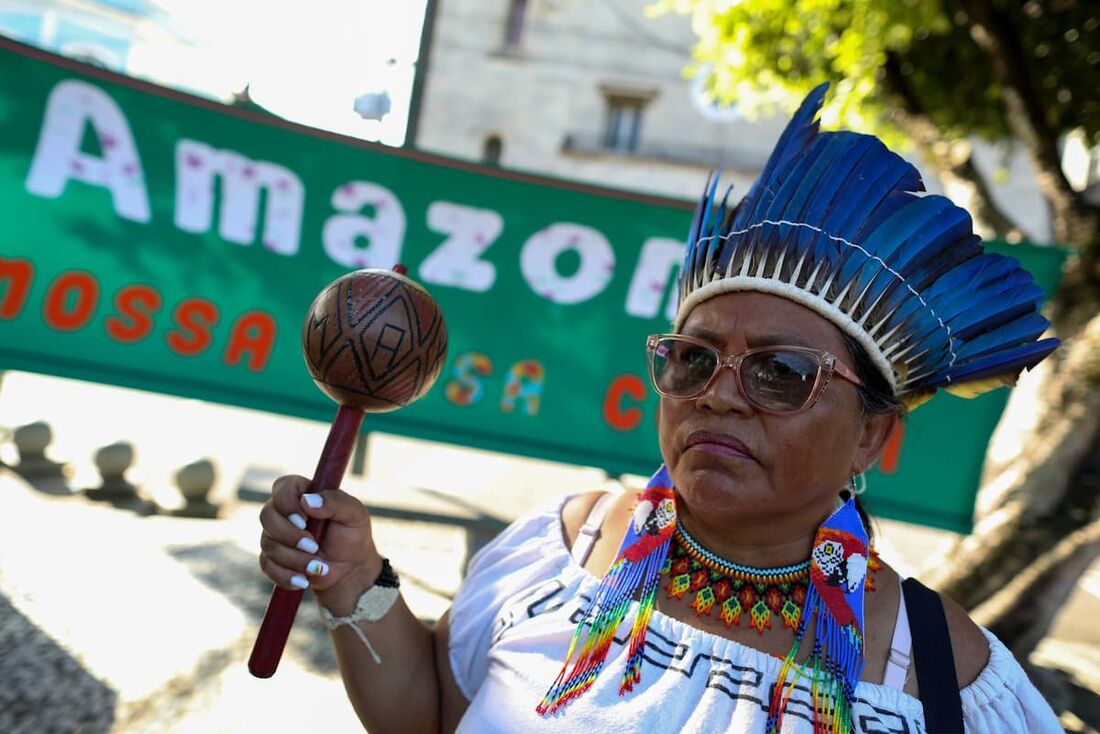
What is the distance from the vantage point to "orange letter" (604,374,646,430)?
166 inches

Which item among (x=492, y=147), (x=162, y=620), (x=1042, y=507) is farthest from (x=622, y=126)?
(x=162, y=620)

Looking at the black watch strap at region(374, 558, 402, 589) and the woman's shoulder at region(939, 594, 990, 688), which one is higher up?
the woman's shoulder at region(939, 594, 990, 688)

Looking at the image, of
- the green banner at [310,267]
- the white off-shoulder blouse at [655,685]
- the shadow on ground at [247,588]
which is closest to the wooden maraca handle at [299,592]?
the white off-shoulder blouse at [655,685]

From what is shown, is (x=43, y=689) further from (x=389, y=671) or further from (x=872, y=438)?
(x=872, y=438)

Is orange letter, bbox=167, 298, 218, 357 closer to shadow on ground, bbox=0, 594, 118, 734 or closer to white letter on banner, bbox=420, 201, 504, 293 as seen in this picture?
white letter on banner, bbox=420, 201, 504, 293

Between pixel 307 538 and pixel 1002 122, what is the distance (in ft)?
19.8

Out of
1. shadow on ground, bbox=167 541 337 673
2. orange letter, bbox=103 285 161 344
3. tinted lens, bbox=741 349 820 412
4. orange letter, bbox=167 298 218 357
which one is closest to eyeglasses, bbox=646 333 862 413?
tinted lens, bbox=741 349 820 412

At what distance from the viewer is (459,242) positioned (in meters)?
4.11

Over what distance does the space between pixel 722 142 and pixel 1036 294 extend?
24370 millimetres

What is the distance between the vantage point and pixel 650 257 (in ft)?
13.7

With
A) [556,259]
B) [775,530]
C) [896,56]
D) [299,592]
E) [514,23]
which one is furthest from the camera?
[514,23]

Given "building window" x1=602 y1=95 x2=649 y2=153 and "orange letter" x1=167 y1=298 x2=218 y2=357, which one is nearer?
"orange letter" x1=167 y1=298 x2=218 y2=357

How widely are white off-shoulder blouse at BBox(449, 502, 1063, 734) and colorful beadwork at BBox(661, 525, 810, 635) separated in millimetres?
68

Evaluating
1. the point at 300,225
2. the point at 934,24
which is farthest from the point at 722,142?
the point at 300,225
